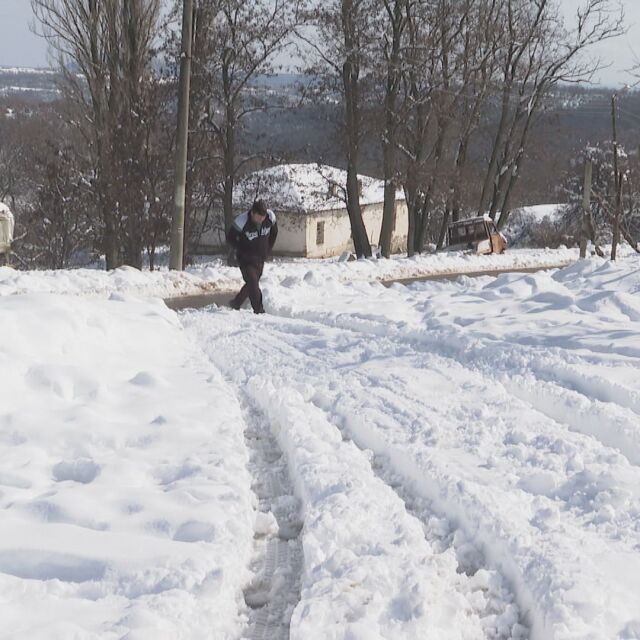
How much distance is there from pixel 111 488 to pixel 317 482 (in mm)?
1183

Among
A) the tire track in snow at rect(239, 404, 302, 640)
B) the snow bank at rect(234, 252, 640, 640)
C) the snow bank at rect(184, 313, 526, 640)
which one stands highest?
the snow bank at rect(234, 252, 640, 640)

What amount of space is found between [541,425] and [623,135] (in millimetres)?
60617

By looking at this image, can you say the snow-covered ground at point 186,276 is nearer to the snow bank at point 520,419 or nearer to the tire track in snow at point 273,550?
the snow bank at point 520,419

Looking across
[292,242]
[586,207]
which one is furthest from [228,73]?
[292,242]

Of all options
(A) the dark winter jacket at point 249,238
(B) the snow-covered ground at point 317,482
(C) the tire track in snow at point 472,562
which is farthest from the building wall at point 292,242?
(C) the tire track in snow at point 472,562

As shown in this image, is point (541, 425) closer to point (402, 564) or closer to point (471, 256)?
point (402, 564)

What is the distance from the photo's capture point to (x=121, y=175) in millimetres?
22312

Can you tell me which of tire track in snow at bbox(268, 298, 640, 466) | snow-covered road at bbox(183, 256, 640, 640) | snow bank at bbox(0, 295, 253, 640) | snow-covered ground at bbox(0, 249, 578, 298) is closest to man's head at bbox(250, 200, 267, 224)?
snow-covered road at bbox(183, 256, 640, 640)

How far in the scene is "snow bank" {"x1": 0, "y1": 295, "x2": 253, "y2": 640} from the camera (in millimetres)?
3266

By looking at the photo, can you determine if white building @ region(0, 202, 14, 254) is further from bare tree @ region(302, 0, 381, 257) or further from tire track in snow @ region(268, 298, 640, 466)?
tire track in snow @ region(268, 298, 640, 466)

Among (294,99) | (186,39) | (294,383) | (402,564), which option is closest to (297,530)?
(402,564)

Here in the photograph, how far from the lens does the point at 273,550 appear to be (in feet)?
13.0

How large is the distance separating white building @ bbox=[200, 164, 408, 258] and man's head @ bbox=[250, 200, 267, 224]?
698 inches

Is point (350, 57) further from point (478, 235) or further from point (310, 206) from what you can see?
point (310, 206)
